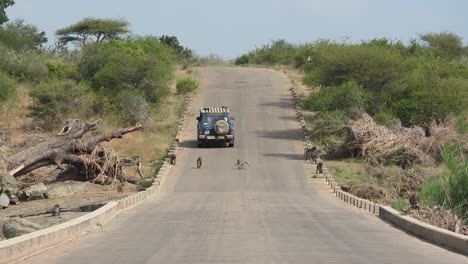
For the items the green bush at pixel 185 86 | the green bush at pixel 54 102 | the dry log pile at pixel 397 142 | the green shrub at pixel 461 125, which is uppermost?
the green bush at pixel 185 86

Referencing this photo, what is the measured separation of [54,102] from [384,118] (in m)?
24.6

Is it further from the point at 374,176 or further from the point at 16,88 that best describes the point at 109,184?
the point at 16,88

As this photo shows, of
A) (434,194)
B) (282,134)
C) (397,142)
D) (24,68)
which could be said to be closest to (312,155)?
(397,142)

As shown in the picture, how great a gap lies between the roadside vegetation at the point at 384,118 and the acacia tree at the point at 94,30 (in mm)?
41314

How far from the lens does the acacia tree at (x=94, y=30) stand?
104750 millimetres

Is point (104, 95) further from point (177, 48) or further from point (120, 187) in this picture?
point (177, 48)

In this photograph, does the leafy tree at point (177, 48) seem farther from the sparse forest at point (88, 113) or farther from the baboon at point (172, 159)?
the baboon at point (172, 159)

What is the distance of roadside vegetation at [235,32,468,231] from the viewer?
42.8 m

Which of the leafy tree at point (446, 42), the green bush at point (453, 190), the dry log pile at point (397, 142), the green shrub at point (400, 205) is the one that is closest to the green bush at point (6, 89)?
the dry log pile at point (397, 142)

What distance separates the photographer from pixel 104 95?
66.3 m

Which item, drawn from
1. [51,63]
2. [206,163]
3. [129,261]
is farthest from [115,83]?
[129,261]

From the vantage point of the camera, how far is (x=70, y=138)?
127ft

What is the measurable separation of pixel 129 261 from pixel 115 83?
182ft

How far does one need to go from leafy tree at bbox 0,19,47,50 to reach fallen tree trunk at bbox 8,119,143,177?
69.6 m
